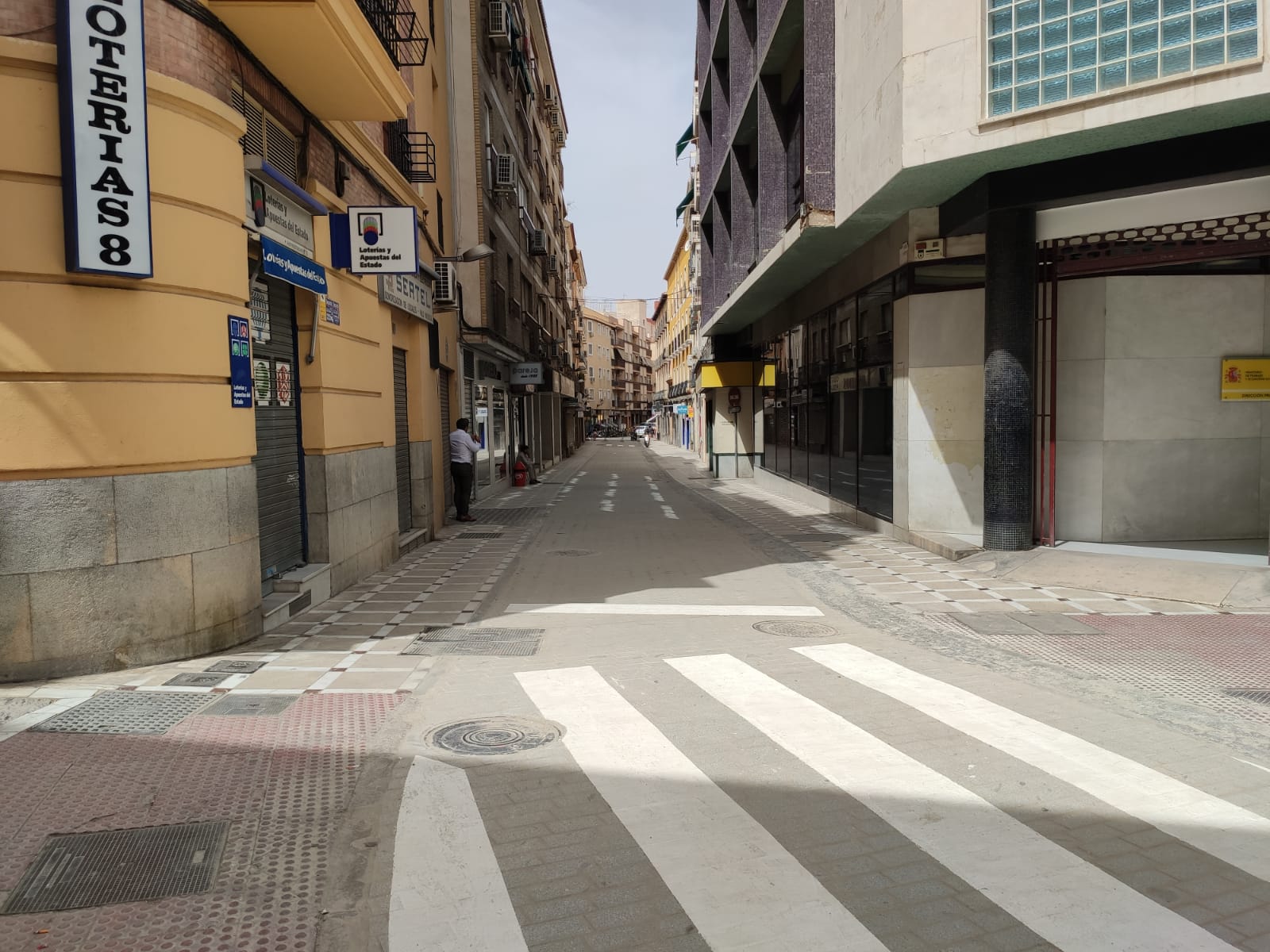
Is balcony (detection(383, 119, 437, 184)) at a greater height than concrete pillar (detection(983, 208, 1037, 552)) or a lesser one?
greater

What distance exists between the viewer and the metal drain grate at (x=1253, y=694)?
19.0 feet

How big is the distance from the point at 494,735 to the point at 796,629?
361cm

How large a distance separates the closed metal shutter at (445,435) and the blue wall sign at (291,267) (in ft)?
26.8

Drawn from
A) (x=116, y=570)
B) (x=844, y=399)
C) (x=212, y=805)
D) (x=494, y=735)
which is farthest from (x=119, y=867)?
(x=844, y=399)

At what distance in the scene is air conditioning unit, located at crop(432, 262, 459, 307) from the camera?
16734mm

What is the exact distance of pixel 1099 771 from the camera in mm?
4578

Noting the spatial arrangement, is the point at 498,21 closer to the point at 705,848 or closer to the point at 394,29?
the point at 394,29

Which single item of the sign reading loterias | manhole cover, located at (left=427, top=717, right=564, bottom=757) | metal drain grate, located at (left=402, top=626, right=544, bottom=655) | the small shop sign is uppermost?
the sign reading loterias

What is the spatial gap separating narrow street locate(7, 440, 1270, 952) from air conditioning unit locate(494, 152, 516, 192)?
19809mm

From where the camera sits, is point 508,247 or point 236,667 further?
point 508,247

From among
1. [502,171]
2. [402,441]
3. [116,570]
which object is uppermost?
[502,171]

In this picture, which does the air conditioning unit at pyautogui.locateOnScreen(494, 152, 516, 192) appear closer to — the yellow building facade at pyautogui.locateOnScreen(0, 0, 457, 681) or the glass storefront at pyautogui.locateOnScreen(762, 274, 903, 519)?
the glass storefront at pyautogui.locateOnScreen(762, 274, 903, 519)

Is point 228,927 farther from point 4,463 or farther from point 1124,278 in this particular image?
point 1124,278

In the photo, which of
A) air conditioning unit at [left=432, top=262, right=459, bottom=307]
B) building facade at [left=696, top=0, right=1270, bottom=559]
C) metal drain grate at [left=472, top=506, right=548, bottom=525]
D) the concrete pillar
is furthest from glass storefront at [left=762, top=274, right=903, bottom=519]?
air conditioning unit at [left=432, top=262, right=459, bottom=307]
